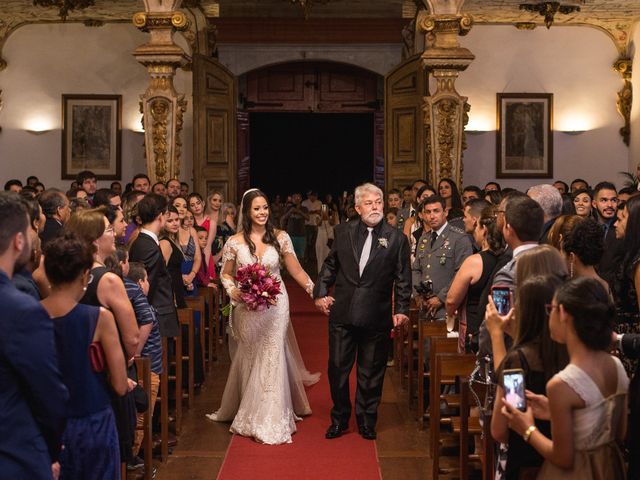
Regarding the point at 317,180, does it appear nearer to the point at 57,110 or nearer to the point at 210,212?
the point at 57,110

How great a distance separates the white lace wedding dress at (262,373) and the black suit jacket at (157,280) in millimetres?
804

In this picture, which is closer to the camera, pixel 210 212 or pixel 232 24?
pixel 210 212

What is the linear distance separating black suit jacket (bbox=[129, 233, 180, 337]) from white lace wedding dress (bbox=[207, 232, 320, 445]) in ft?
2.64

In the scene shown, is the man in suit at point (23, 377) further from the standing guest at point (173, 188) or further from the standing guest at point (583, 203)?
the standing guest at point (173, 188)

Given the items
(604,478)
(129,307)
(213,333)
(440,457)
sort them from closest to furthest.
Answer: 1. (604,478)
2. (129,307)
3. (440,457)
4. (213,333)

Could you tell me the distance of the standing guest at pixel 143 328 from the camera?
224 inches

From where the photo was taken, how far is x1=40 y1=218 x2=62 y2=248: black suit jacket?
7.99m

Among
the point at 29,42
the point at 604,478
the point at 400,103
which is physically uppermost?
the point at 29,42

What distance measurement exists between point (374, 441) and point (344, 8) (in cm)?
1332

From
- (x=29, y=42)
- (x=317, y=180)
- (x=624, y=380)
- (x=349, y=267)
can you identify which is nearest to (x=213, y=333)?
(x=349, y=267)

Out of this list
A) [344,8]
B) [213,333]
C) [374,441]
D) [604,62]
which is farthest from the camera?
[344,8]

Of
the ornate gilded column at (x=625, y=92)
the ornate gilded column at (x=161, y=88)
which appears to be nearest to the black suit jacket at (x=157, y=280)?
the ornate gilded column at (x=161, y=88)

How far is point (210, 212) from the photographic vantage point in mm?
12648

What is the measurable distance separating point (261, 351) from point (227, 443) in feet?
2.60
